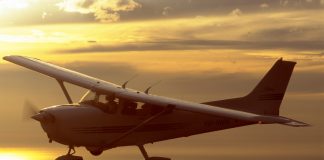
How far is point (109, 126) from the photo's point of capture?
27.5 metres

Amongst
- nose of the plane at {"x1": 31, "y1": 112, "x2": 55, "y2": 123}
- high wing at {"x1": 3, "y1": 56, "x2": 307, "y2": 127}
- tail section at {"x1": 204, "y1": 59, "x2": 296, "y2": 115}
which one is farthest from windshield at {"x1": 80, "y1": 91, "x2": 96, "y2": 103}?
tail section at {"x1": 204, "y1": 59, "x2": 296, "y2": 115}

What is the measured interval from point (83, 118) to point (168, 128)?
4.07 m

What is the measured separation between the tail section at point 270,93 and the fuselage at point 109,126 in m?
2.64

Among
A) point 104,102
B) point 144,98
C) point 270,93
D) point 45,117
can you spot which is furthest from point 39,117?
point 270,93

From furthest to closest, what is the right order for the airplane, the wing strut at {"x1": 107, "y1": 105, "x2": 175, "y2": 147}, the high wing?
the wing strut at {"x1": 107, "y1": 105, "x2": 175, "y2": 147} < the airplane < the high wing

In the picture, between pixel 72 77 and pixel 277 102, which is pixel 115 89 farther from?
pixel 277 102

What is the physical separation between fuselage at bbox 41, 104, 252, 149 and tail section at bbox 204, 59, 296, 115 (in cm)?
264

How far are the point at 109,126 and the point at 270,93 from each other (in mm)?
8701

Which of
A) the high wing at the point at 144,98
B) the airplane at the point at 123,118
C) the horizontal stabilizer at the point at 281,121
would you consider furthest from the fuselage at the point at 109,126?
the horizontal stabilizer at the point at 281,121

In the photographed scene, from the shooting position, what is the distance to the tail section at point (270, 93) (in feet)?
105

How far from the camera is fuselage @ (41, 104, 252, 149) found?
26672 mm

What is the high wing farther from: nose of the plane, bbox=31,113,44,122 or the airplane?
nose of the plane, bbox=31,113,44,122

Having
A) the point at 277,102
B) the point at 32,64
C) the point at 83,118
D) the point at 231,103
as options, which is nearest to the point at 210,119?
the point at 231,103

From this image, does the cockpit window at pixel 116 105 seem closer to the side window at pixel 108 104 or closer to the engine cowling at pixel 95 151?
the side window at pixel 108 104
